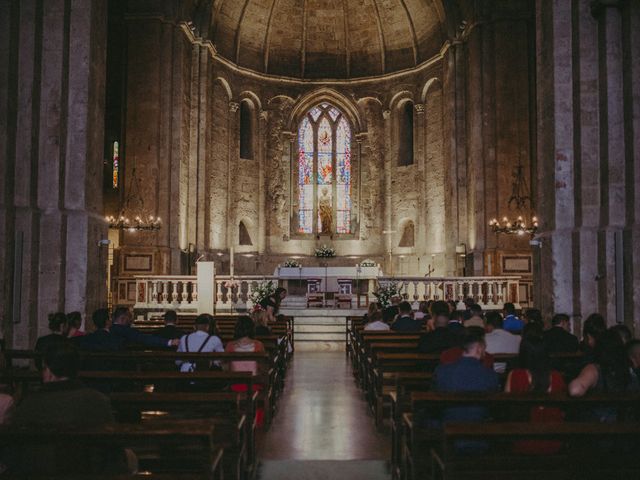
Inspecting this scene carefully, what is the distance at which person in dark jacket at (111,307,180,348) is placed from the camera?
8.64m

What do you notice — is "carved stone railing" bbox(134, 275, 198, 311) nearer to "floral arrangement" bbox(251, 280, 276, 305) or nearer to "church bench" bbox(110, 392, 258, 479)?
"floral arrangement" bbox(251, 280, 276, 305)

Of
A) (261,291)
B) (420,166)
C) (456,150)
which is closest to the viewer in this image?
(261,291)

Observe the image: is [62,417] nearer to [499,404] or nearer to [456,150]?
[499,404]

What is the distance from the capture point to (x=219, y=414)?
6.39 metres

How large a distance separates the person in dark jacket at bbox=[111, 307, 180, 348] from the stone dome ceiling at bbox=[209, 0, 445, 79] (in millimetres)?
20655

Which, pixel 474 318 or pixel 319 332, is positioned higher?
pixel 474 318

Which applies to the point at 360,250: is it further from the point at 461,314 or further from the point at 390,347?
the point at 390,347

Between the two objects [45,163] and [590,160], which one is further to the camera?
[45,163]

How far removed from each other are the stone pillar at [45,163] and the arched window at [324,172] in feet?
60.7

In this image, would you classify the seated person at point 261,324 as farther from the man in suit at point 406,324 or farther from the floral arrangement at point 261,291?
the floral arrangement at point 261,291

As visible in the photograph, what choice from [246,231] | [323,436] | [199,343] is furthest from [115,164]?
[323,436]

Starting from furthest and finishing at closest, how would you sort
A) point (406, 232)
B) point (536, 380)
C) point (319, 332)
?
point (406, 232)
point (319, 332)
point (536, 380)

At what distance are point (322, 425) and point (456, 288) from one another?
41.8 feet

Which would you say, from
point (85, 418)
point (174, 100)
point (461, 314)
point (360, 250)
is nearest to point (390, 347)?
point (461, 314)
